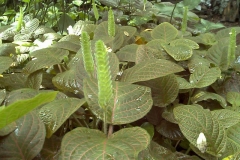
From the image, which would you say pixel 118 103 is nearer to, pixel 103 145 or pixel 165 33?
pixel 103 145

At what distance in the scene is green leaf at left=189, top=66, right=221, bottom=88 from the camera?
87cm

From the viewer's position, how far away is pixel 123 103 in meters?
0.67

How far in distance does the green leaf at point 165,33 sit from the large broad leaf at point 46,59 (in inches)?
15.2

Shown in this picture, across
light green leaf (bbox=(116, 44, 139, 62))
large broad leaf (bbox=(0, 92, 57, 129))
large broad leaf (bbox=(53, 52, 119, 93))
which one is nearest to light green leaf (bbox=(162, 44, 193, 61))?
light green leaf (bbox=(116, 44, 139, 62))

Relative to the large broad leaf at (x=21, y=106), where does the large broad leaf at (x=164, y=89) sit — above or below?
below

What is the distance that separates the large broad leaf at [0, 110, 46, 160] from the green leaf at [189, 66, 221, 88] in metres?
0.45

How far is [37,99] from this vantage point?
0.45 m

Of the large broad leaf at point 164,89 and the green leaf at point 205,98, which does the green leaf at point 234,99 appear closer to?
the green leaf at point 205,98

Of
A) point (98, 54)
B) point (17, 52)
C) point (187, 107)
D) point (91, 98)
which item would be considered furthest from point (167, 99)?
point (17, 52)

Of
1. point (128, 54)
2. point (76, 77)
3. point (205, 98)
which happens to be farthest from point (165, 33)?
point (76, 77)

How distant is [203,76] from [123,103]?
1.10 feet

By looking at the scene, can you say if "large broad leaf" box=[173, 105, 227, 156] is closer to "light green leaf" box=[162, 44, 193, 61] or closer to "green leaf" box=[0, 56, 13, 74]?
"light green leaf" box=[162, 44, 193, 61]

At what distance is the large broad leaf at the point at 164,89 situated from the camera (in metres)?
0.81

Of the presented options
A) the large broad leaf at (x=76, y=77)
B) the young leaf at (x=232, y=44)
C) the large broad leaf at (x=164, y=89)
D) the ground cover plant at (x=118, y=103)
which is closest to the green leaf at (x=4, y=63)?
the ground cover plant at (x=118, y=103)
